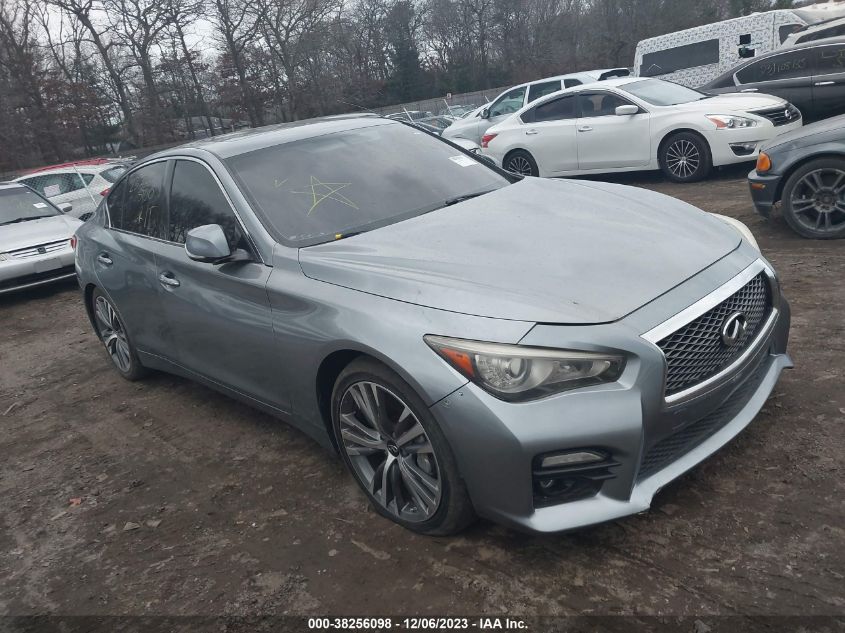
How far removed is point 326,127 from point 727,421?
111 inches

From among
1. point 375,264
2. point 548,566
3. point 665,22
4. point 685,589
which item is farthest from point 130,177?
point 665,22

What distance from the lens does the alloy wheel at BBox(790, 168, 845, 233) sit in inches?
239

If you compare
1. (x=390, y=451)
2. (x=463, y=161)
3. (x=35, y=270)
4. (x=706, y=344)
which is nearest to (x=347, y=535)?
(x=390, y=451)

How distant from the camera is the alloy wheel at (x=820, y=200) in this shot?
19.9ft

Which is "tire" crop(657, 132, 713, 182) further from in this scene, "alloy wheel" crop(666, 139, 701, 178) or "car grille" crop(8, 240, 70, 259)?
"car grille" crop(8, 240, 70, 259)

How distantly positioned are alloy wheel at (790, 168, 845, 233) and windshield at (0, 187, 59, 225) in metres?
9.34

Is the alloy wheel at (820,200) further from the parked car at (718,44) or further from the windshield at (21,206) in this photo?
the parked car at (718,44)

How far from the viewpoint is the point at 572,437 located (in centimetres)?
249

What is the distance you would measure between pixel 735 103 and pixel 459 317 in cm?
837

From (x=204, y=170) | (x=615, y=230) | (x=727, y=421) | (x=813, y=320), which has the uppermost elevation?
(x=204, y=170)

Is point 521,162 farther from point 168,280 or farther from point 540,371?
point 540,371

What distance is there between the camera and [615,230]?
3246 mm

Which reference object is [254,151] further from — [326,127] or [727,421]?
[727,421]

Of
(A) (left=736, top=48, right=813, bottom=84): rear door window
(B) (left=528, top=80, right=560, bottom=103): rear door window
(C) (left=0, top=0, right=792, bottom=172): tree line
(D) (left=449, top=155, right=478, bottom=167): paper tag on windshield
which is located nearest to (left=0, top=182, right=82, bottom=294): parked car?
(D) (left=449, top=155, right=478, bottom=167): paper tag on windshield
